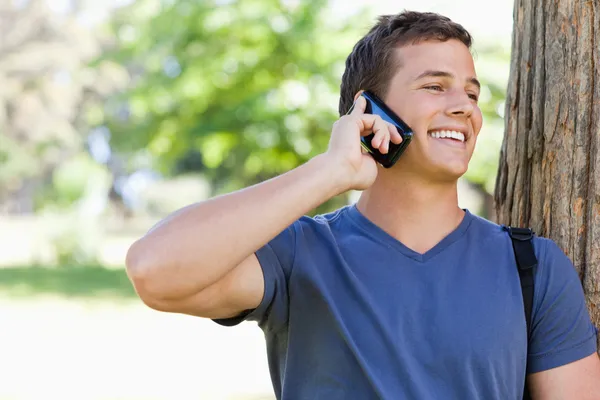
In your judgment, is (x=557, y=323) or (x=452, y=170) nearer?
(x=557, y=323)

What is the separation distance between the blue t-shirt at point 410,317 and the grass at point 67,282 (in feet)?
45.8

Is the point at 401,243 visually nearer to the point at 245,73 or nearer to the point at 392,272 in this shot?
the point at 392,272

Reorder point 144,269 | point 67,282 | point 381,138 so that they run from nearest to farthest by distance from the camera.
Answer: point 144,269, point 381,138, point 67,282

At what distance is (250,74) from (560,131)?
15.1 m

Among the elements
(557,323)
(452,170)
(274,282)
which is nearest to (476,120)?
(452,170)

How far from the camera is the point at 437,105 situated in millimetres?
2787

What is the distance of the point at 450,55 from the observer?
2.87 m

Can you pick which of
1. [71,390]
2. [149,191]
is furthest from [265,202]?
[149,191]

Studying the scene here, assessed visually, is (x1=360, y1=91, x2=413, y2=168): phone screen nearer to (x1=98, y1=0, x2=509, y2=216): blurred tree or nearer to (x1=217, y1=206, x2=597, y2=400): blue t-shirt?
(x1=217, y1=206, x2=597, y2=400): blue t-shirt

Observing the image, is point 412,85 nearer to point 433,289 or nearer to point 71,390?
point 433,289

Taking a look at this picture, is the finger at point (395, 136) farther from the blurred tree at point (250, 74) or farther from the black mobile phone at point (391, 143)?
the blurred tree at point (250, 74)

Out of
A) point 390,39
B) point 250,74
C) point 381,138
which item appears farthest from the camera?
point 250,74

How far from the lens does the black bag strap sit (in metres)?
2.62

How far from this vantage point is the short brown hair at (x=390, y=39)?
2.90 m
